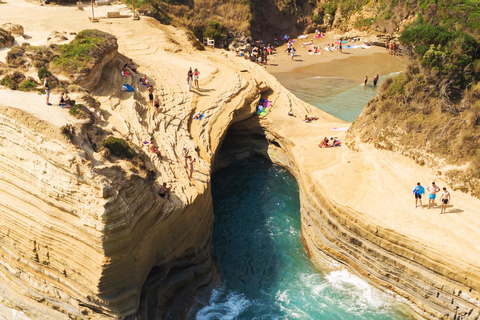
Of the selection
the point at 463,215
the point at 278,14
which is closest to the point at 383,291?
the point at 463,215

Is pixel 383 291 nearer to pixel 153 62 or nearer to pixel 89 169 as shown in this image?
pixel 89 169

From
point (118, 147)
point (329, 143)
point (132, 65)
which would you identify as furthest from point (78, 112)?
point (329, 143)

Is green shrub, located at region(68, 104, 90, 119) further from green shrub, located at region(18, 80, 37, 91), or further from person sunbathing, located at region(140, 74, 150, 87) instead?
person sunbathing, located at region(140, 74, 150, 87)

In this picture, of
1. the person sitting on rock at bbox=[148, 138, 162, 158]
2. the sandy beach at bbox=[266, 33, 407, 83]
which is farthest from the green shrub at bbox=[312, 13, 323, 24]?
the person sitting on rock at bbox=[148, 138, 162, 158]

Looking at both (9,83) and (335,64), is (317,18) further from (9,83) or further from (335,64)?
(9,83)

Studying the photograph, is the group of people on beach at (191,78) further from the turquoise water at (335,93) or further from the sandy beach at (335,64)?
the sandy beach at (335,64)

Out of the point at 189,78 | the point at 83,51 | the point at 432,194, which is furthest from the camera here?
the point at 189,78

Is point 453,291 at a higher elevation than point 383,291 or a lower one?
higher
